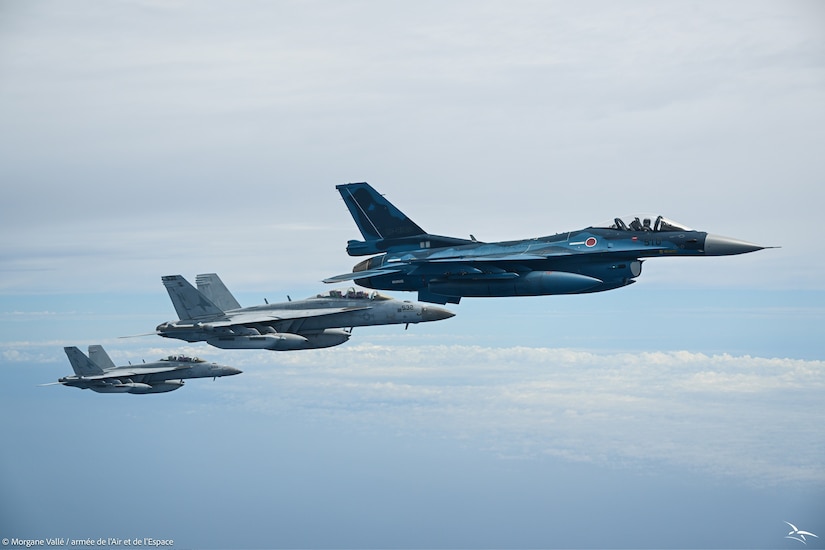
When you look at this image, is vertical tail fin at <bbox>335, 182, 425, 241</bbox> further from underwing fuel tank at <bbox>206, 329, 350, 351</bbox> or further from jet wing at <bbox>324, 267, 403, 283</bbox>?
underwing fuel tank at <bbox>206, 329, 350, 351</bbox>

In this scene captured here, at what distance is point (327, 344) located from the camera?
59875 mm

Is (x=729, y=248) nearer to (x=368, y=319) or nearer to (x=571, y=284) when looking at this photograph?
(x=571, y=284)

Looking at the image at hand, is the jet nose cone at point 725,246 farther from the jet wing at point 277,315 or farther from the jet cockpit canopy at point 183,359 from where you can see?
the jet cockpit canopy at point 183,359

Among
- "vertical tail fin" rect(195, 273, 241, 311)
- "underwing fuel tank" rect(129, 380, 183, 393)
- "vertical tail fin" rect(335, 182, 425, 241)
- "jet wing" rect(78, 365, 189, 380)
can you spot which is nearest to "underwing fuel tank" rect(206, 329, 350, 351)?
"vertical tail fin" rect(335, 182, 425, 241)

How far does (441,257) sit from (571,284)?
713 cm

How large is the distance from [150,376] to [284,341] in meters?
16.3

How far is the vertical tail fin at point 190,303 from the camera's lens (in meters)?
61.7

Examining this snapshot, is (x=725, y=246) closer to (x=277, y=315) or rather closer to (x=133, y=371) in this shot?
(x=277, y=315)

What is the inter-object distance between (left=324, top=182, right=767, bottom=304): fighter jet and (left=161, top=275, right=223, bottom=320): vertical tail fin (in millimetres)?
9736

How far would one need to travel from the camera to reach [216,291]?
218ft

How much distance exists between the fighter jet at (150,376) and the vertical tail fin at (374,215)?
53.9 ft

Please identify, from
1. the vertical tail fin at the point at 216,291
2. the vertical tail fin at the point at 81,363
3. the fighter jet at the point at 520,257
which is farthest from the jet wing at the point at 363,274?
the vertical tail fin at the point at 81,363

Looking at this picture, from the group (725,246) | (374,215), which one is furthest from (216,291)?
(725,246)

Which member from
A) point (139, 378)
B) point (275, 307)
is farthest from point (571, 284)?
point (139, 378)
